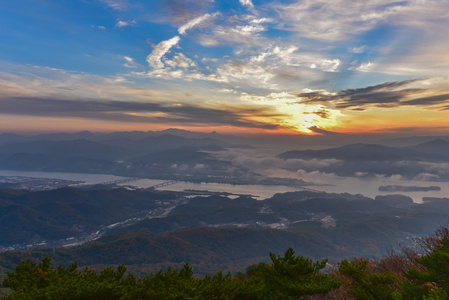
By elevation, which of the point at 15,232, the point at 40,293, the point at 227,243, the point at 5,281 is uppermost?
the point at 40,293

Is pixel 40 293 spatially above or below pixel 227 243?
above

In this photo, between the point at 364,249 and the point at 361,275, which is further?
the point at 364,249

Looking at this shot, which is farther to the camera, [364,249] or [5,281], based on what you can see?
[364,249]

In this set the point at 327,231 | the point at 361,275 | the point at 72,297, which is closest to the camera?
the point at 72,297

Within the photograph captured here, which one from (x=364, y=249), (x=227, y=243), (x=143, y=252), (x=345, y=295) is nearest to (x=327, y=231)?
(x=364, y=249)

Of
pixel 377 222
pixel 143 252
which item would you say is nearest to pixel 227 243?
pixel 143 252

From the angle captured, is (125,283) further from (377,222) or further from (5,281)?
(377,222)

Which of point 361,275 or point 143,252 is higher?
point 361,275

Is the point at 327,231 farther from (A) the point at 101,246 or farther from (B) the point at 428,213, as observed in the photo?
(A) the point at 101,246

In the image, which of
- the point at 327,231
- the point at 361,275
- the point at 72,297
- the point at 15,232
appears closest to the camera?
the point at 72,297

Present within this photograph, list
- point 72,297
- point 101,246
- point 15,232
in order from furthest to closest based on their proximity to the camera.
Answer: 1. point 15,232
2. point 101,246
3. point 72,297
